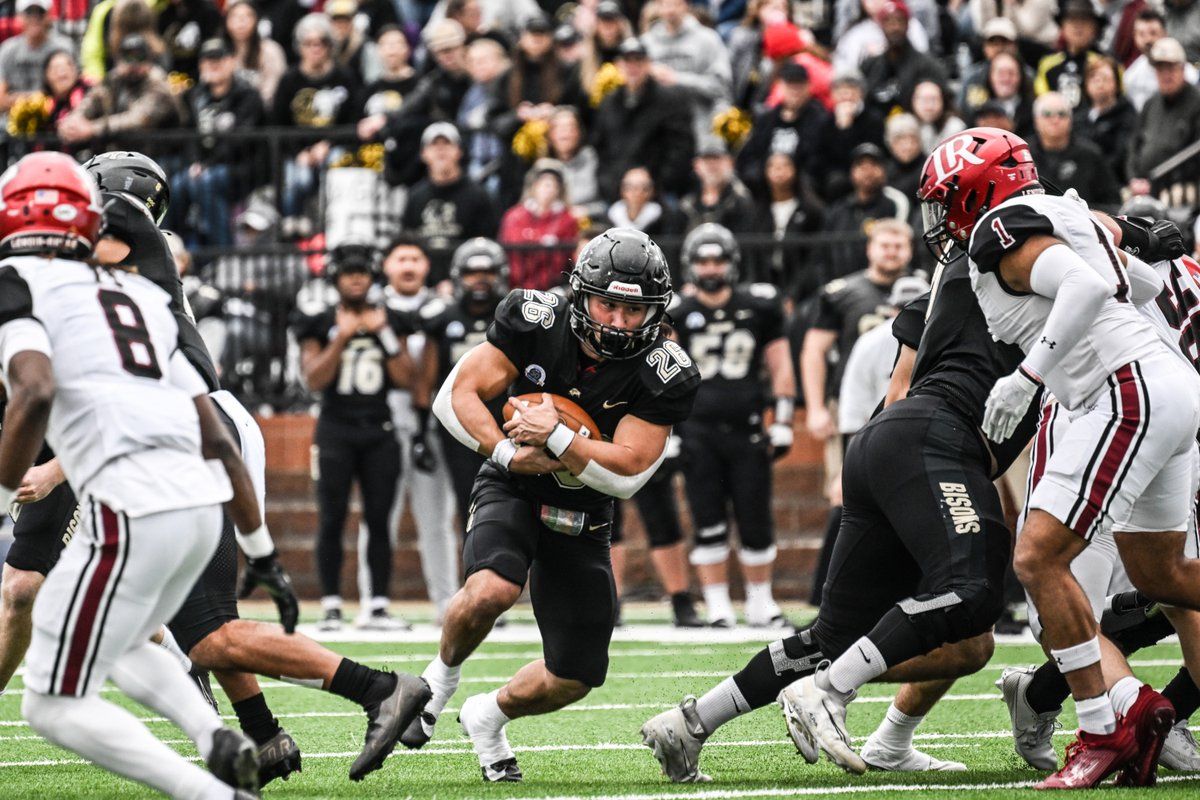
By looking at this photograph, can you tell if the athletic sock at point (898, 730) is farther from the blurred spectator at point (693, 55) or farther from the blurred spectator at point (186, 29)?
the blurred spectator at point (186, 29)

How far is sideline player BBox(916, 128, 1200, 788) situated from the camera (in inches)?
214

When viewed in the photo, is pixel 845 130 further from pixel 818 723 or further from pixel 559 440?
pixel 818 723

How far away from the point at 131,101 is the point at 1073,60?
6.84 meters

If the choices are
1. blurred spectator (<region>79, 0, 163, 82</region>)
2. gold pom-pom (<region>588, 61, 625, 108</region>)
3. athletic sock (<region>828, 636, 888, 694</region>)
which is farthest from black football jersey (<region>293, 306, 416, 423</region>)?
athletic sock (<region>828, 636, 888, 694</region>)

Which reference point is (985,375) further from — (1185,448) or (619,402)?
(619,402)

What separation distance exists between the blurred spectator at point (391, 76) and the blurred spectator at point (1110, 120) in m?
4.98

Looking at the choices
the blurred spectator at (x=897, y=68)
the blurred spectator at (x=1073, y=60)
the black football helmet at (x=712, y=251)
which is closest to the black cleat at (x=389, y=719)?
the black football helmet at (x=712, y=251)

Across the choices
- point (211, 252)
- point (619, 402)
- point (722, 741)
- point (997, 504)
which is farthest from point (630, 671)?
point (211, 252)

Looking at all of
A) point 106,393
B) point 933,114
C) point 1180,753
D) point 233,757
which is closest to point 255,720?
point 233,757

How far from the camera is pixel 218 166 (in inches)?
547

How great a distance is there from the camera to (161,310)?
4.94 meters

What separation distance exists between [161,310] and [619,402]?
1.84 m

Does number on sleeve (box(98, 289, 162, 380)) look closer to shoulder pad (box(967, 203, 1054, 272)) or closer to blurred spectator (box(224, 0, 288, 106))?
shoulder pad (box(967, 203, 1054, 272))

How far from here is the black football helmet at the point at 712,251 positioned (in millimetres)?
10883
